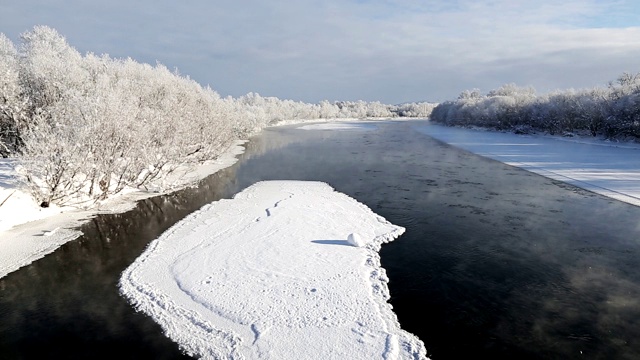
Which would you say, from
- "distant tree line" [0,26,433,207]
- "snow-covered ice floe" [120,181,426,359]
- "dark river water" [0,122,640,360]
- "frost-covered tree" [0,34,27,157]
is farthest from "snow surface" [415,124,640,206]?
"frost-covered tree" [0,34,27,157]

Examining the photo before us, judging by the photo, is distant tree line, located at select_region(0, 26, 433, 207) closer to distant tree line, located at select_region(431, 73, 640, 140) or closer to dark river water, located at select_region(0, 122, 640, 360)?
dark river water, located at select_region(0, 122, 640, 360)

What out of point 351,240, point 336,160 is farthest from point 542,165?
point 351,240

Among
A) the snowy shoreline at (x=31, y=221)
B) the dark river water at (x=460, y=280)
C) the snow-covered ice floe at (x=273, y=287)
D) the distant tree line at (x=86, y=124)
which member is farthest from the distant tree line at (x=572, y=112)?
the snowy shoreline at (x=31, y=221)

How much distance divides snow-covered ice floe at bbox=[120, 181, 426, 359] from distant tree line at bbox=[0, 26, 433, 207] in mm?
6474

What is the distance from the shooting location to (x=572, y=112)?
5866cm

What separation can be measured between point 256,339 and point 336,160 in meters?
30.2

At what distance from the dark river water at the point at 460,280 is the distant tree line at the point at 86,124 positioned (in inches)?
110

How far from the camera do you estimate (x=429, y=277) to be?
11.9 metres

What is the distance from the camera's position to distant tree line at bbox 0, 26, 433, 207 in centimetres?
1844

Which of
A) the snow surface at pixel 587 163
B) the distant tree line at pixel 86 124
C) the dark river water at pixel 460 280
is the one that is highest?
the distant tree line at pixel 86 124

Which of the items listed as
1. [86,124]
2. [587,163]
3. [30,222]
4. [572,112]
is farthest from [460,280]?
[572,112]

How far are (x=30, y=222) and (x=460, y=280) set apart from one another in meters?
18.6

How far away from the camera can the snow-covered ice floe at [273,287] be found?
8.59 metres

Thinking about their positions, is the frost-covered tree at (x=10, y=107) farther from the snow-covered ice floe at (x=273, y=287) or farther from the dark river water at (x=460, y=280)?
the snow-covered ice floe at (x=273, y=287)
